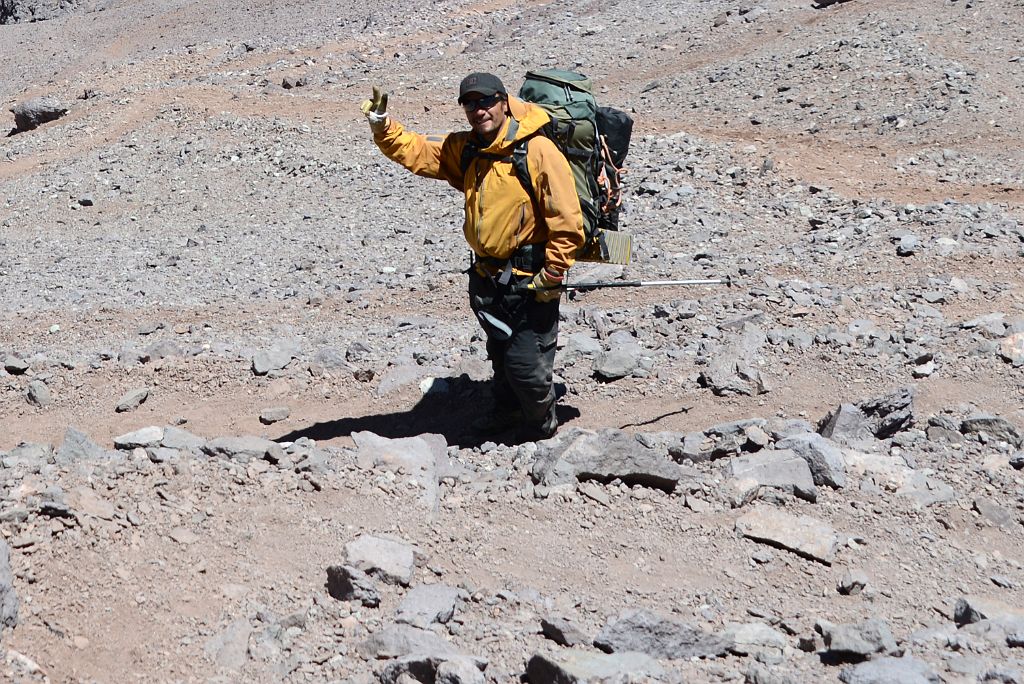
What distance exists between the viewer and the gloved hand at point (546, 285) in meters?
5.99

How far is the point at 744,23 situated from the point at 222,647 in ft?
59.9

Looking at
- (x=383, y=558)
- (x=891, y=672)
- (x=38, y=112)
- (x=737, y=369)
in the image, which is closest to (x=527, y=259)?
(x=383, y=558)

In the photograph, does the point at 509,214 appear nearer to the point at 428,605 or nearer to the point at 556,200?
the point at 556,200

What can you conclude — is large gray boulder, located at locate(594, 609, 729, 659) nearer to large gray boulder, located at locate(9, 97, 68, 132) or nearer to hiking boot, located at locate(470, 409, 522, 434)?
hiking boot, located at locate(470, 409, 522, 434)

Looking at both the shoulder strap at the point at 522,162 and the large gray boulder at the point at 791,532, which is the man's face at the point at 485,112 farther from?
the large gray boulder at the point at 791,532

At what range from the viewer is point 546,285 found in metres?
6.04

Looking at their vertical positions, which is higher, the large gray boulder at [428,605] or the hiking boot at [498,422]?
the large gray boulder at [428,605]

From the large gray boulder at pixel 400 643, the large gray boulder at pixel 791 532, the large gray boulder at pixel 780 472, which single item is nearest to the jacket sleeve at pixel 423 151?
the large gray boulder at pixel 780 472

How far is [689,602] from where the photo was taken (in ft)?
15.6

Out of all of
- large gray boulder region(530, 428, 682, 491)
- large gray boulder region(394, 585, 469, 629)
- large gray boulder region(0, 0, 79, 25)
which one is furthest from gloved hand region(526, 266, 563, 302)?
large gray boulder region(0, 0, 79, 25)

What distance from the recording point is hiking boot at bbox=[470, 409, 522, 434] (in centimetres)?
704

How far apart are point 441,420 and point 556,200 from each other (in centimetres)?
229

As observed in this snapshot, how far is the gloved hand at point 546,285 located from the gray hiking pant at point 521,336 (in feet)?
0.31

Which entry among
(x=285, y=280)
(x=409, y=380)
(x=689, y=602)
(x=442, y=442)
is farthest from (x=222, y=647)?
(x=285, y=280)
